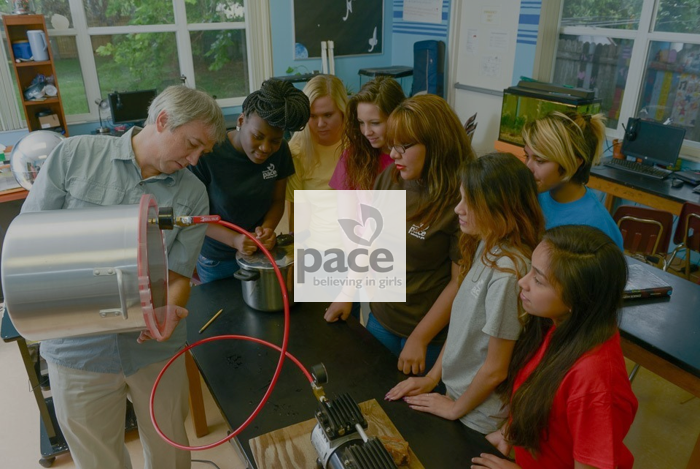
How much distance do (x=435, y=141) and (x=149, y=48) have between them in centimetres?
420

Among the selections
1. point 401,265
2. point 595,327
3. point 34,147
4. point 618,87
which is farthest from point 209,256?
point 618,87

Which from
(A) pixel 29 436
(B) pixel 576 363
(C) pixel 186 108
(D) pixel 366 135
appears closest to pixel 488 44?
(D) pixel 366 135

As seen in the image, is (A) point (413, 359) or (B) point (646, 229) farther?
(B) point (646, 229)

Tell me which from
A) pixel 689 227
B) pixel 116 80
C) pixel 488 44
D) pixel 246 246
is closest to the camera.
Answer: pixel 246 246

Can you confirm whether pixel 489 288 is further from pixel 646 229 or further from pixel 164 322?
pixel 646 229

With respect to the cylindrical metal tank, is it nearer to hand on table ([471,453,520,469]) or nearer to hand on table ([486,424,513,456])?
hand on table ([471,453,520,469])

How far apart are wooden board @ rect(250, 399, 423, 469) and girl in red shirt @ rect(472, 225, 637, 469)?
22cm

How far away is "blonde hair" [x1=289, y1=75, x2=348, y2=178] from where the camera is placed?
201cm

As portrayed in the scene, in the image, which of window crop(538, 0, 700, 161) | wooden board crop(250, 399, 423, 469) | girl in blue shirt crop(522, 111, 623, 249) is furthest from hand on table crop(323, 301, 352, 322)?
window crop(538, 0, 700, 161)

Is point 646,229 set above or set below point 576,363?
below

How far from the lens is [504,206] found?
124cm

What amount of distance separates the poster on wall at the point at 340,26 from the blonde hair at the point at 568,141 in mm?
3977

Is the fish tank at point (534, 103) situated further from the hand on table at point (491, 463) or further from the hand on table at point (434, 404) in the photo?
the hand on table at point (491, 463)

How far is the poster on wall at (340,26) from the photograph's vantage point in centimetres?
528
